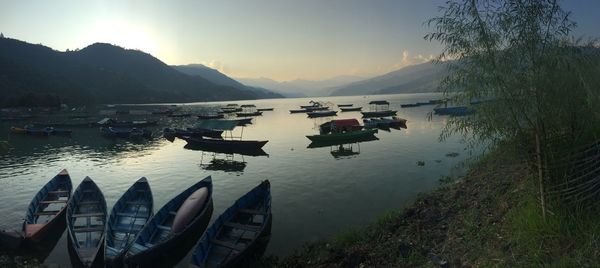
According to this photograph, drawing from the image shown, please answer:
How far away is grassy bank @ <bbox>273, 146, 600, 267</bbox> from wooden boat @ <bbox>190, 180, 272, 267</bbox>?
1.95 meters

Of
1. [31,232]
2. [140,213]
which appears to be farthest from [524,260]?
[31,232]

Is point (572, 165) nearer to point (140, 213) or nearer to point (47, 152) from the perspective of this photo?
point (140, 213)

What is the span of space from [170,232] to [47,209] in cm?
1327

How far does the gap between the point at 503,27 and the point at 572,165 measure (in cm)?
474

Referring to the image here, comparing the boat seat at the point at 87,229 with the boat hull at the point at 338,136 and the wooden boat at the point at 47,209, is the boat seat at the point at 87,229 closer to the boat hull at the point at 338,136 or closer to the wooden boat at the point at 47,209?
the wooden boat at the point at 47,209

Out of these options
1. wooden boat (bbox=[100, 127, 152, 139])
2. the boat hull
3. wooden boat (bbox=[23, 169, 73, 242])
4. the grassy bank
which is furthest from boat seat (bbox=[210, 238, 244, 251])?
wooden boat (bbox=[100, 127, 152, 139])

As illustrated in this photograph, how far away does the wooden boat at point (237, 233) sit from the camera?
52.8 ft

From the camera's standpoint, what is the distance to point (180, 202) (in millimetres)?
23125

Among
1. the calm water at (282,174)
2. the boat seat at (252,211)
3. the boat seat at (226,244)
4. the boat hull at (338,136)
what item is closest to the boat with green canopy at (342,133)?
the boat hull at (338,136)

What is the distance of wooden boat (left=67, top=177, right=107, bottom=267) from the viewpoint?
693 inches

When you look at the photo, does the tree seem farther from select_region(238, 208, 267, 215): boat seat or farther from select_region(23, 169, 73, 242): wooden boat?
select_region(23, 169, 73, 242): wooden boat

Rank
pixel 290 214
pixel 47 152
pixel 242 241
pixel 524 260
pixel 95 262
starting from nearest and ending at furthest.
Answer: pixel 524 260, pixel 95 262, pixel 242 241, pixel 290 214, pixel 47 152

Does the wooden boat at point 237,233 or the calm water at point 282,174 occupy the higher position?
the wooden boat at point 237,233

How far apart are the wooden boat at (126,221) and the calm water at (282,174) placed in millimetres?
2785
